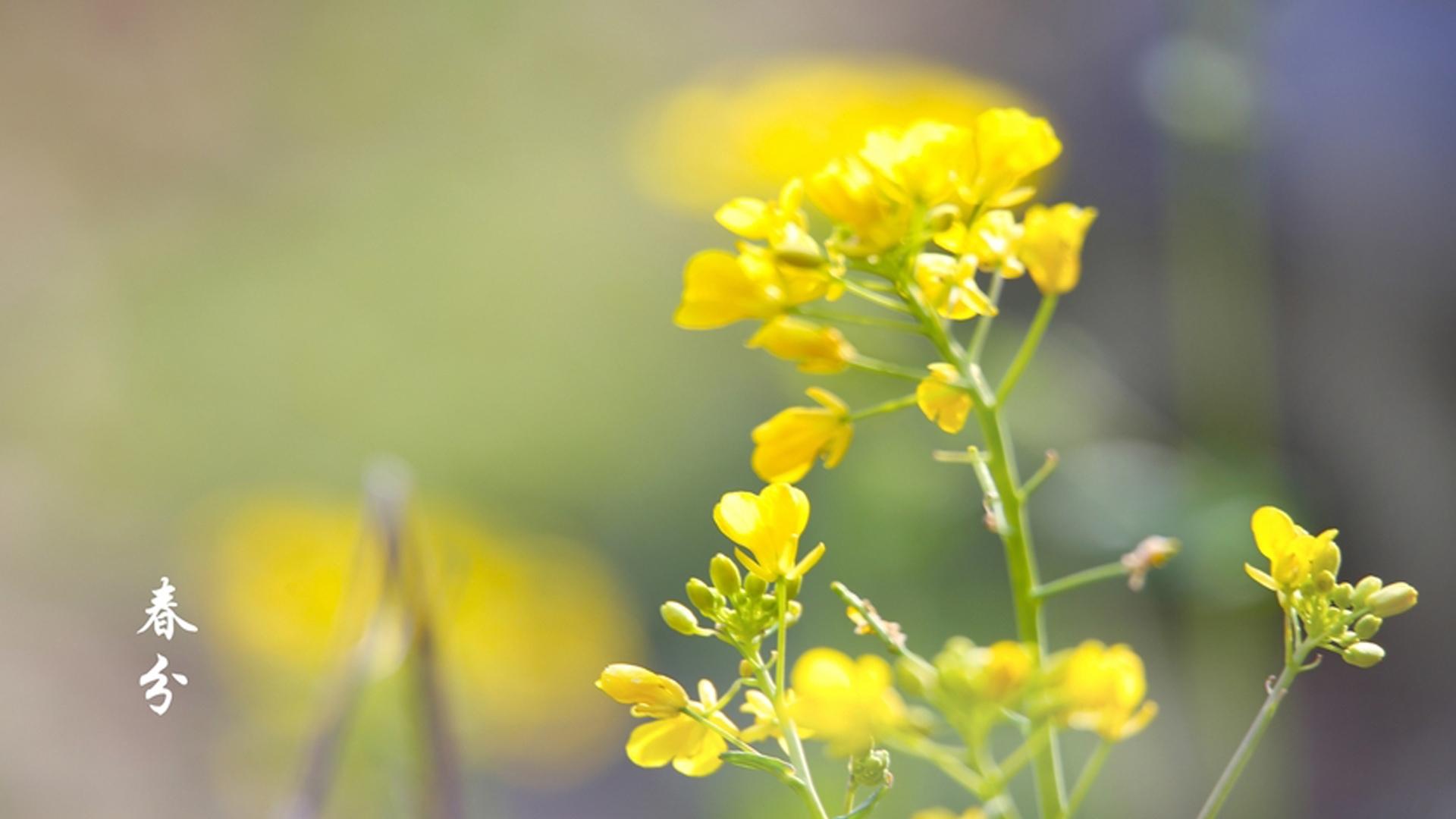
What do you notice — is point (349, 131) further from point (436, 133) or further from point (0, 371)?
point (0, 371)

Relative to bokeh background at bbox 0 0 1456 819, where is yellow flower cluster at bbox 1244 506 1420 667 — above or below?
below

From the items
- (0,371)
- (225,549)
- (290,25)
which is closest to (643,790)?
(225,549)

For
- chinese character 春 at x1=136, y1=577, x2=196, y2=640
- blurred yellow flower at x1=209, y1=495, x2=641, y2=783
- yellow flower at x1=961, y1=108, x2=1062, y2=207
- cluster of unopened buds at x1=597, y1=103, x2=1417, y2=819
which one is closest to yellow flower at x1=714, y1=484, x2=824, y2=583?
cluster of unopened buds at x1=597, y1=103, x2=1417, y2=819

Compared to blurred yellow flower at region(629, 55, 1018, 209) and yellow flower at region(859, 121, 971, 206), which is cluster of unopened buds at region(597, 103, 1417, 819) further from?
blurred yellow flower at region(629, 55, 1018, 209)

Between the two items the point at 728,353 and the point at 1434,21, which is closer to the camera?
the point at 1434,21

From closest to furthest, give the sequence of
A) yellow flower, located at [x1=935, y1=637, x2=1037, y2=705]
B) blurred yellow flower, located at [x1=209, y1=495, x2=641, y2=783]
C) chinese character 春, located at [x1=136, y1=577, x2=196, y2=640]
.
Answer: yellow flower, located at [x1=935, y1=637, x2=1037, y2=705] → chinese character 春, located at [x1=136, y1=577, x2=196, y2=640] → blurred yellow flower, located at [x1=209, y1=495, x2=641, y2=783]

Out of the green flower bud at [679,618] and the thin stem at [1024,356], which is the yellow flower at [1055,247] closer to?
the thin stem at [1024,356]
